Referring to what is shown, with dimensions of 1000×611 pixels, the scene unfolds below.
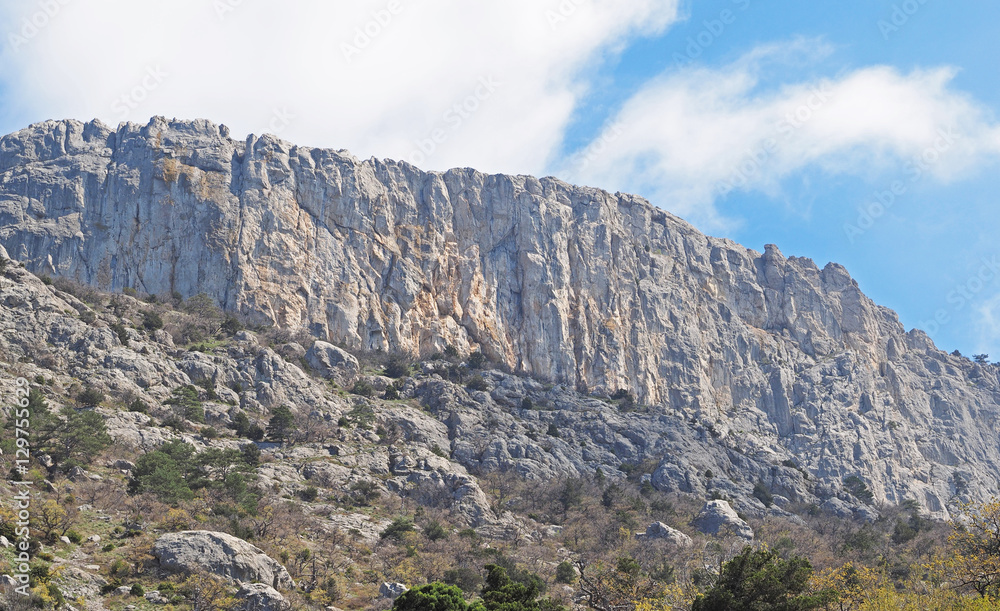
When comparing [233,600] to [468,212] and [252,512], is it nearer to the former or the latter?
[252,512]

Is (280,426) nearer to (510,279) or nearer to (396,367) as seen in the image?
(396,367)

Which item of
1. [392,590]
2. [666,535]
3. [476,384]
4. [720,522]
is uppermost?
[476,384]

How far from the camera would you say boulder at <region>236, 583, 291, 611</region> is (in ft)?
143

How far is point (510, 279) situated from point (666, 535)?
60.0 meters

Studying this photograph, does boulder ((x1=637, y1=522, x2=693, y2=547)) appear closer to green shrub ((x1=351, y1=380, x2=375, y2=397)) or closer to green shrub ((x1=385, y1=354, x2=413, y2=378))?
green shrub ((x1=351, y1=380, x2=375, y2=397))

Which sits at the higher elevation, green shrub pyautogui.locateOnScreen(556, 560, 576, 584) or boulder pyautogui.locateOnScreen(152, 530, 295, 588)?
green shrub pyautogui.locateOnScreen(556, 560, 576, 584)

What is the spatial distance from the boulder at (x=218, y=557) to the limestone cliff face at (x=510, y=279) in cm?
5941

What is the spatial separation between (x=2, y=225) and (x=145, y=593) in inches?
3120

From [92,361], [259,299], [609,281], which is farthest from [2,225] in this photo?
[609,281]

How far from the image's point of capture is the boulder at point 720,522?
262ft

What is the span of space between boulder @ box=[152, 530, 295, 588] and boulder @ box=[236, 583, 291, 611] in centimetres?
235

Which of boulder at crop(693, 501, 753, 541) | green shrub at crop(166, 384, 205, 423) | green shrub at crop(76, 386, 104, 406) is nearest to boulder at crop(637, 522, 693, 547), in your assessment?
boulder at crop(693, 501, 753, 541)

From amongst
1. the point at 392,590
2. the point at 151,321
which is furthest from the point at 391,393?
the point at 392,590

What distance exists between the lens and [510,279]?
126m
